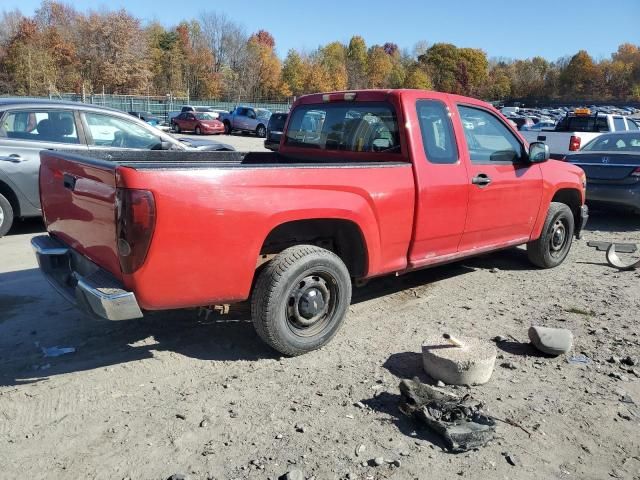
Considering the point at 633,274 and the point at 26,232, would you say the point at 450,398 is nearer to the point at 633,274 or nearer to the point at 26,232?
the point at 633,274

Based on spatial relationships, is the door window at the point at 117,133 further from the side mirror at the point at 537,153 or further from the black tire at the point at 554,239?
the black tire at the point at 554,239

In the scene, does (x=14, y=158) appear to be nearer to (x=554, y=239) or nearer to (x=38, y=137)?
(x=38, y=137)

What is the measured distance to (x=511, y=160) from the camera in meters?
5.50

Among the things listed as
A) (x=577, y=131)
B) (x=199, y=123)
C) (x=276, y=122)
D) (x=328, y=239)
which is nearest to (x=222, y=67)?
(x=199, y=123)

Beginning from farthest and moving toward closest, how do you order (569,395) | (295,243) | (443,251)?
(443,251), (295,243), (569,395)

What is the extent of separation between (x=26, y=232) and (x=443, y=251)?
5858mm

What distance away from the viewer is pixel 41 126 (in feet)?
24.0

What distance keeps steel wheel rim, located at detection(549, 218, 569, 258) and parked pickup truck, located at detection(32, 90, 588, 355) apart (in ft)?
1.65

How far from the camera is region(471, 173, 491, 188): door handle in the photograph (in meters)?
4.95

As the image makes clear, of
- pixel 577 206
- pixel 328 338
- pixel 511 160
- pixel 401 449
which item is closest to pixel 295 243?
pixel 328 338

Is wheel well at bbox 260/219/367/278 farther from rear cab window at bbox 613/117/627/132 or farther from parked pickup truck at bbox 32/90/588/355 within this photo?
rear cab window at bbox 613/117/627/132

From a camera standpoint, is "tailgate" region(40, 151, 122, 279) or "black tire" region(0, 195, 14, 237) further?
"black tire" region(0, 195, 14, 237)

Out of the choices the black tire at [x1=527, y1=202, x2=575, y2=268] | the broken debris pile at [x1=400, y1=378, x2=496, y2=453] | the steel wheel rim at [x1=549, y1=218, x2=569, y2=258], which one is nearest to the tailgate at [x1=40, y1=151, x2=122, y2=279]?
the broken debris pile at [x1=400, y1=378, x2=496, y2=453]

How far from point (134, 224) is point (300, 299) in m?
1.33
